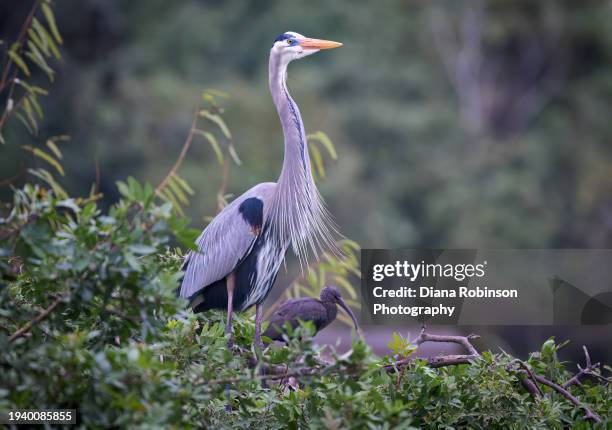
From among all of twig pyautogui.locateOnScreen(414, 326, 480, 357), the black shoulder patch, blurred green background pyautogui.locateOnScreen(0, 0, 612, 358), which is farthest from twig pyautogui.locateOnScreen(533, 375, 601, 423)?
blurred green background pyautogui.locateOnScreen(0, 0, 612, 358)

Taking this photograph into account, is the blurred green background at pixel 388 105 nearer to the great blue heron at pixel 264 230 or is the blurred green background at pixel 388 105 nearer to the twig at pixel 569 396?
the great blue heron at pixel 264 230

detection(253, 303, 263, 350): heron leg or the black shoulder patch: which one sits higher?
the black shoulder patch

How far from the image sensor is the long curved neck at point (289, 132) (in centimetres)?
430

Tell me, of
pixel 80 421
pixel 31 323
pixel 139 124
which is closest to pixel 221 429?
pixel 80 421

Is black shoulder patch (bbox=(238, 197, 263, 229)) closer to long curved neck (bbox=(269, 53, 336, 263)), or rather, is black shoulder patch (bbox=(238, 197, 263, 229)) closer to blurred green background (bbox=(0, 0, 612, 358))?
long curved neck (bbox=(269, 53, 336, 263))

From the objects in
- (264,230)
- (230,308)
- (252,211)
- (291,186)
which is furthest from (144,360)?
(291,186)

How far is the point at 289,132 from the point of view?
14.1ft

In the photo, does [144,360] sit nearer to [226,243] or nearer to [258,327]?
[258,327]

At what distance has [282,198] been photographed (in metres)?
4.31

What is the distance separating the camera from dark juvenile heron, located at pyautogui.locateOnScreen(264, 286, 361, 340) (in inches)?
174

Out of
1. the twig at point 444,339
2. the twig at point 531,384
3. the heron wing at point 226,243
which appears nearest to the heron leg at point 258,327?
the heron wing at point 226,243

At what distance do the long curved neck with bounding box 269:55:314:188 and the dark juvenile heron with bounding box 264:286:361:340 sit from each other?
21.5 inches

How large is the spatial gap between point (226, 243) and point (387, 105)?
1712 cm

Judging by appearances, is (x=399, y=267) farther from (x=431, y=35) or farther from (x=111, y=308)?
(x=431, y=35)
